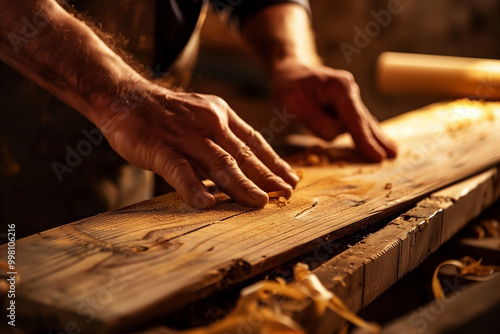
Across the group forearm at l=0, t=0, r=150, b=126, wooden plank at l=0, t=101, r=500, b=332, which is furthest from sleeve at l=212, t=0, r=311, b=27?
forearm at l=0, t=0, r=150, b=126

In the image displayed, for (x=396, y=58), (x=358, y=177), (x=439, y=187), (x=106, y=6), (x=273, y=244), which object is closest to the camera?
(x=273, y=244)

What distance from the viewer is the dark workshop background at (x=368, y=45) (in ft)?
15.4

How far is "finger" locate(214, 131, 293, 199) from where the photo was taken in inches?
52.2

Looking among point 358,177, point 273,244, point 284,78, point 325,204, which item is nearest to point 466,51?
point 284,78

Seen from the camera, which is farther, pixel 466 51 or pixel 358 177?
pixel 466 51

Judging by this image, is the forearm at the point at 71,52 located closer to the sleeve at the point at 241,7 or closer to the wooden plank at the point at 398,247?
the wooden plank at the point at 398,247

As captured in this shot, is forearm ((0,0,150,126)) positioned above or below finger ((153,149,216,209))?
above

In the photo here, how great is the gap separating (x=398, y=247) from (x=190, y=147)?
54 centimetres

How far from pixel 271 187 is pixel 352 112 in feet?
2.40

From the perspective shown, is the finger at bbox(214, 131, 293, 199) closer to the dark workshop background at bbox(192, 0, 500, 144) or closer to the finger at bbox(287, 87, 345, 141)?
the finger at bbox(287, 87, 345, 141)

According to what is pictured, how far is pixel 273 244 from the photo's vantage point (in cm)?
102

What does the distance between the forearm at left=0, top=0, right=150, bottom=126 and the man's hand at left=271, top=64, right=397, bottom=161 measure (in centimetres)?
89

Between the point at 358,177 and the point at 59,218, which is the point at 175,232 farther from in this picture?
the point at 59,218

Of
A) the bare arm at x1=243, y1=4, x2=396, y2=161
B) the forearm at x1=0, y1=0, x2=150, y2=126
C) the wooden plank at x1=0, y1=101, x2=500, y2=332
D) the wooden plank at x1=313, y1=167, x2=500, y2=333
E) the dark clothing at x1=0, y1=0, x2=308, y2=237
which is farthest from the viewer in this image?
the bare arm at x1=243, y1=4, x2=396, y2=161
